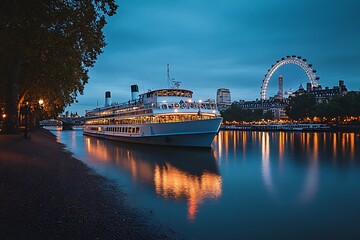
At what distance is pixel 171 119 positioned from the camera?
4172 centimetres

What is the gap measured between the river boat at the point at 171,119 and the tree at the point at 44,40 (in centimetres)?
1124

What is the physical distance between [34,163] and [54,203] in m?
7.77

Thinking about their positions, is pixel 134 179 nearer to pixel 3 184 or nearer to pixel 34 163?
pixel 34 163

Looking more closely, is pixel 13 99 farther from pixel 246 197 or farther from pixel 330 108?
pixel 330 108

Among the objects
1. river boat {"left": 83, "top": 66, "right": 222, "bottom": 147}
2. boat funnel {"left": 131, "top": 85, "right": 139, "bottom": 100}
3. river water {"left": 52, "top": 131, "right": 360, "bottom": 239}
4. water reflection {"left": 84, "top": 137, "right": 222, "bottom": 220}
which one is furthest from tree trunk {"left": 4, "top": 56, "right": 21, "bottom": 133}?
boat funnel {"left": 131, "top": 85, "right": 139, "bottom": 100}

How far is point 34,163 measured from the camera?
17391 mm

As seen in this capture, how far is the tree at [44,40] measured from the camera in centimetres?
1429

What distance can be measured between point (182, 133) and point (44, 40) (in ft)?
80.0

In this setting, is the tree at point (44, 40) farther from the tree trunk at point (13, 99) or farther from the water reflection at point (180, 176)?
the water reflection at point (180, 176)

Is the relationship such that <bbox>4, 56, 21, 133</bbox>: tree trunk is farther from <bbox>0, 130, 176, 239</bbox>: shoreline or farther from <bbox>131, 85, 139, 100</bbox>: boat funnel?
<bbox>131, 85, 139, 100</bbox>: boat funnel

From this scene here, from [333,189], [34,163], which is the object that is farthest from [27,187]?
[333,189]

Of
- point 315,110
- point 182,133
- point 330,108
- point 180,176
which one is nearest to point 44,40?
point 180,176

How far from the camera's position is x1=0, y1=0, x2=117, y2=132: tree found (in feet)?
46.9

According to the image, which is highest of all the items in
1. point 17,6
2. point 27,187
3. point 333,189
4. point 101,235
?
point 17,6
